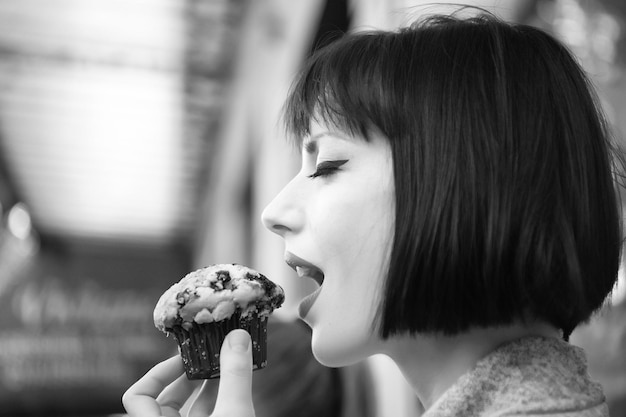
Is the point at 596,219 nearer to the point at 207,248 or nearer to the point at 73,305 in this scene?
the point at 73,305

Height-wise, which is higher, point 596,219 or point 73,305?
point 596,219

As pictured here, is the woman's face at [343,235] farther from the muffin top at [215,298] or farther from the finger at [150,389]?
the finger at [150,389]

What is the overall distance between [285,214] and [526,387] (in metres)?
0.32

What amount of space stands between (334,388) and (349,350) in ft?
5.02

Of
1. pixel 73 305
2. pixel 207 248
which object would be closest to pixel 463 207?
pixel 73 305

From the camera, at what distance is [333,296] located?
0.91 m

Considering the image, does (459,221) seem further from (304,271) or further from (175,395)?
(175,395)

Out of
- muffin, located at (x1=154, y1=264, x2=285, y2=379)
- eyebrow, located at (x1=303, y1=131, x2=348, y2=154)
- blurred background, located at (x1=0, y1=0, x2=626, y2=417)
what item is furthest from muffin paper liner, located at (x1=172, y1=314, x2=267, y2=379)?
blurred background, located at (x1=0, y1=0, x2=626, y2=417)

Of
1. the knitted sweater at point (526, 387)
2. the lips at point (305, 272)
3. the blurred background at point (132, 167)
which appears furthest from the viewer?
the blurred background at point (132, 167)

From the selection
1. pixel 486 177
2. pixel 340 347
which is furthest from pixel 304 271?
pixel 486 177

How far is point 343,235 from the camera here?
91cm

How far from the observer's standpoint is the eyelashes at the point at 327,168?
37.4 inches

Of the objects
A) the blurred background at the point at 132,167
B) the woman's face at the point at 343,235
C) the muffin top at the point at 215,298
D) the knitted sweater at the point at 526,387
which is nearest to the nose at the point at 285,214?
the woman's face at the point at 343,235

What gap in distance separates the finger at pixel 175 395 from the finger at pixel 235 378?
16 centimetres
